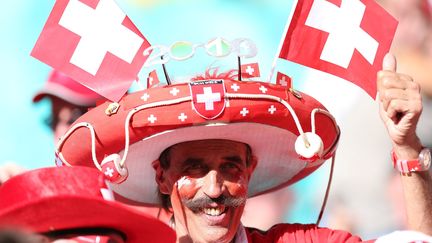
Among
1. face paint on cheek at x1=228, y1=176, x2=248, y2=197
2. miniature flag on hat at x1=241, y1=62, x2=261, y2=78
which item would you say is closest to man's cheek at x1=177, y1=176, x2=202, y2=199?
face paint on cheek at x1=228, y1=176, x2=248, y2=197

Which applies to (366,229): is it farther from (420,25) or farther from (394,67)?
(394,67)

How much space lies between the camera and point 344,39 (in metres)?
4.43

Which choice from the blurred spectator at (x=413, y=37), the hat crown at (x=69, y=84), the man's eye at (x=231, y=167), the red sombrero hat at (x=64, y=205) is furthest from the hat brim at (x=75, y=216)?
the blurred spectator at (x=413, y=37)

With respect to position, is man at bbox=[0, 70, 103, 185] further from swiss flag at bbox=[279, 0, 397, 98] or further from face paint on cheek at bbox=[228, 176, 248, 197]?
swiss flag at bbox=[279, 0, 397, 98]

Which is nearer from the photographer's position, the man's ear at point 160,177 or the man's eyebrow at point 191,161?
the man's eyebrow at point 191,161

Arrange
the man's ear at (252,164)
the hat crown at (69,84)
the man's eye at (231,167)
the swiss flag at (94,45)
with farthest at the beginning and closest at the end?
the hat crown at (69,84)
the man's ear at (252,164)
the man's eye at (231,167)
the swiss flag at (94,45)

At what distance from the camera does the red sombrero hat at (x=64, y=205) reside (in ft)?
10.6

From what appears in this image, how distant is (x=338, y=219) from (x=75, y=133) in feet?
7.91

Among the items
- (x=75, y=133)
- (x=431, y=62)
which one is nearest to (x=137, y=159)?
(x=75, y=133)

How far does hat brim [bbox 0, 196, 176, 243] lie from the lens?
127 inches

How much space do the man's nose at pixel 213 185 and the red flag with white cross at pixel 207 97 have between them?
1.06ft

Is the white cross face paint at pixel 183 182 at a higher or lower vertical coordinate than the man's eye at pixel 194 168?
lower

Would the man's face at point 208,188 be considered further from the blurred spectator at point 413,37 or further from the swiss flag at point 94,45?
the blurred spectator at point 413,37

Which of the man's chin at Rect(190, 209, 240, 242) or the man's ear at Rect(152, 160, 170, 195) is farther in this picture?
the man's ear at Rect(152, 160, 170, 195)
